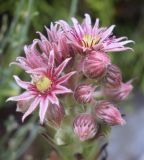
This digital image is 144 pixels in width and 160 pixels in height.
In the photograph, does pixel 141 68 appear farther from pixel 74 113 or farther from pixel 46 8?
pixel 74 113

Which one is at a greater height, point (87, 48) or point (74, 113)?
point (87, 48)

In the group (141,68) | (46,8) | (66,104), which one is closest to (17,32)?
(46,8)

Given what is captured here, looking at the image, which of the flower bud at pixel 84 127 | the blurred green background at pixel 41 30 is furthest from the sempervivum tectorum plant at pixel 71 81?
the blurred green background at pixel 41 30

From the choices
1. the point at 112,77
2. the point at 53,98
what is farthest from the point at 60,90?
the point at 112,77

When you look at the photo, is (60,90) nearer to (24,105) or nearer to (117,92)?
(24,105)

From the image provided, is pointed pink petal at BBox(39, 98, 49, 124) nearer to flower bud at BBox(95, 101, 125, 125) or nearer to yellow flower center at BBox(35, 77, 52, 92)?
yellow flower center at BBox(35, 77, 52, 92)

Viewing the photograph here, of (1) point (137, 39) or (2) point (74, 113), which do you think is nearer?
(2) point (74, 113)

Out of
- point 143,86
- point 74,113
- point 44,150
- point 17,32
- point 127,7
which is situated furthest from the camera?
point 127,7
